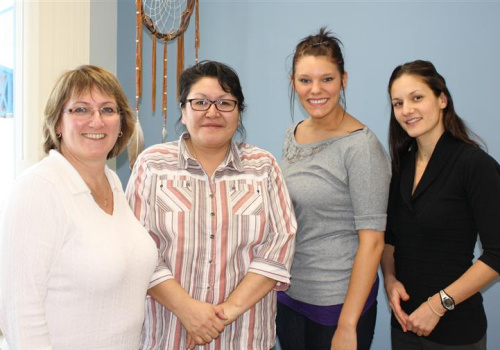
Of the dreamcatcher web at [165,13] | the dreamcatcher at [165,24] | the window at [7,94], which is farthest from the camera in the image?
the dreamcatcher web at [165,13]

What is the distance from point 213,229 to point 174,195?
149 mm

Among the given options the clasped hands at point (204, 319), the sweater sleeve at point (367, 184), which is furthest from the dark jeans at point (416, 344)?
the clasped hands at point (204, 319)

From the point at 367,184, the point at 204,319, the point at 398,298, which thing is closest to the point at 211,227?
the point at 204,319

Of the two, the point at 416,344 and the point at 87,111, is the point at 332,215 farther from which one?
the point at 87,111

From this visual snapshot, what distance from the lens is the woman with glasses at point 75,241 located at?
3.37 ft

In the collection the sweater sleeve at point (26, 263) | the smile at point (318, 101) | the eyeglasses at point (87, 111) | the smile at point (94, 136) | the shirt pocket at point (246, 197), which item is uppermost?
the smile at point (318, 101)

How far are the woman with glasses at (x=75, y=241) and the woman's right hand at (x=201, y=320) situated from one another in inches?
5.0

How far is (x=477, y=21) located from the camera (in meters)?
2.08

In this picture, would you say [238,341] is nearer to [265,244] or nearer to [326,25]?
[265,244]

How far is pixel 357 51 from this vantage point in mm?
2320

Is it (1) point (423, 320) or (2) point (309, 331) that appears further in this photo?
(2) point (309, 331)

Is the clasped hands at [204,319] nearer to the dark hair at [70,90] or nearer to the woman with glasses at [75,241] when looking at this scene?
the woman with glasses at [75,241]

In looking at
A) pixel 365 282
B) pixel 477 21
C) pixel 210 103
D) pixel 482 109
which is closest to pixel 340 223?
pixel 365 282

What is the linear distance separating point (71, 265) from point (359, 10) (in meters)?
1.85
